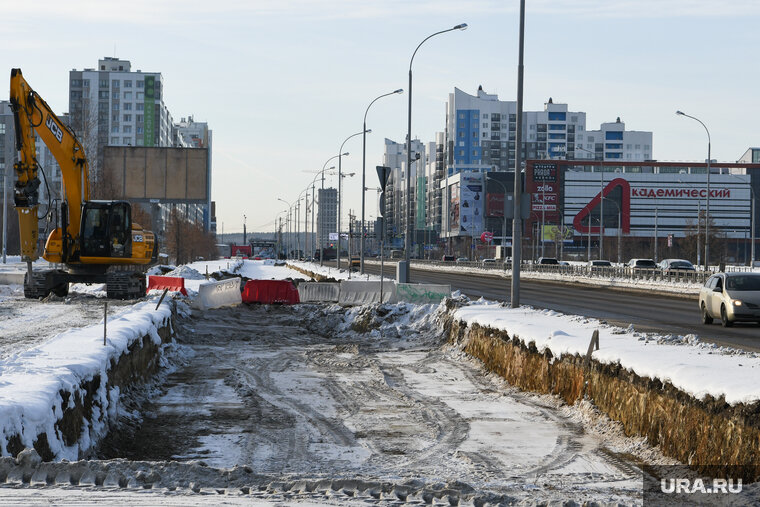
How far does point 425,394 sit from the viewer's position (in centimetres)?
1462

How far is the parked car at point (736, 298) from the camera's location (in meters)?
24.8

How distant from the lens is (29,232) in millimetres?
29281

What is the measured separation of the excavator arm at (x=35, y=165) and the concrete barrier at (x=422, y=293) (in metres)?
11.2

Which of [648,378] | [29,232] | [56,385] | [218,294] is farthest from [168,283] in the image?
[648,378]

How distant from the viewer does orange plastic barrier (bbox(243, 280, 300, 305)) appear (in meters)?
34.6

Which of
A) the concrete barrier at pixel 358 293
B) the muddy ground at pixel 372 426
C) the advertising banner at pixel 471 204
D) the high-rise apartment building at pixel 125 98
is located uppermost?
the high-rise apartment building at pixel 125 98

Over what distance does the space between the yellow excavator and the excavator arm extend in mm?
31

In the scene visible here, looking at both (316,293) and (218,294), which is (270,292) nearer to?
(316,293)

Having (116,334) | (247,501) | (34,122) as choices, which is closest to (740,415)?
(247,501)

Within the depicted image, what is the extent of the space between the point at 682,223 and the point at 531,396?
578 ft

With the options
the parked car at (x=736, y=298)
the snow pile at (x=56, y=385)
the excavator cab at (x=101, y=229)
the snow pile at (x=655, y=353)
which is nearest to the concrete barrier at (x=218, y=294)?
the excavator cab at (x=101, y=229)

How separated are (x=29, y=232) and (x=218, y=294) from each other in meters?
7.04

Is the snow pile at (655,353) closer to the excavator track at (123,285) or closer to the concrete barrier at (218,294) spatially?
the concrete barrier at (218,294)

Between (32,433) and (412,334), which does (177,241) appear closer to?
(412,334)
